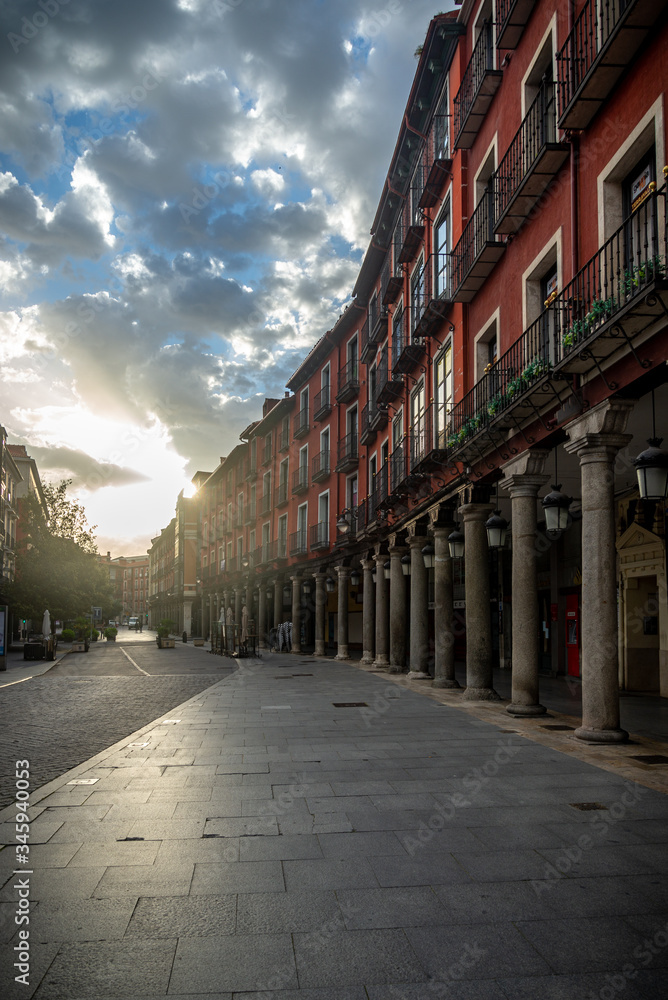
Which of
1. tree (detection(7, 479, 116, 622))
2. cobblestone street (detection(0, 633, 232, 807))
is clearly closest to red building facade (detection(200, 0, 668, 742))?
cobblestone street (detection(0, 633, 232, 807))

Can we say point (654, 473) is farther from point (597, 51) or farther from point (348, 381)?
point (348, 381)

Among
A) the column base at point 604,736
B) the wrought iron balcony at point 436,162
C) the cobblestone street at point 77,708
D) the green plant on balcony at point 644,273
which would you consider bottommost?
the cobblestone street at point 77,708

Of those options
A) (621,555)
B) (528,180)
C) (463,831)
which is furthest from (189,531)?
(463,831)

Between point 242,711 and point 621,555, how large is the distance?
351 inches

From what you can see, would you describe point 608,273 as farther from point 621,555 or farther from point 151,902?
point 621,555

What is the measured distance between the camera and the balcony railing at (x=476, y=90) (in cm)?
1428

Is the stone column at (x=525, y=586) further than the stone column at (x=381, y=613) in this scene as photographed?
No

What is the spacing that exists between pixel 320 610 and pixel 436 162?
20.3 meters

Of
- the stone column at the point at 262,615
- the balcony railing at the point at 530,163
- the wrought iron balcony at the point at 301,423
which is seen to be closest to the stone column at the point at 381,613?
the balcony railing at the point at 530,163

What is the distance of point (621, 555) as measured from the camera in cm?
1672

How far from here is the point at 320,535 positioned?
33.2 m

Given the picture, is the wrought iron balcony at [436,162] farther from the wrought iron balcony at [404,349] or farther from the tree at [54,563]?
the tree at [54,563]

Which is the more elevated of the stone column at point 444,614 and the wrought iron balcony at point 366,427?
the wrought iron balcony at point 366,427

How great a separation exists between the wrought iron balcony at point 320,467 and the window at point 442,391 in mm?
14744
